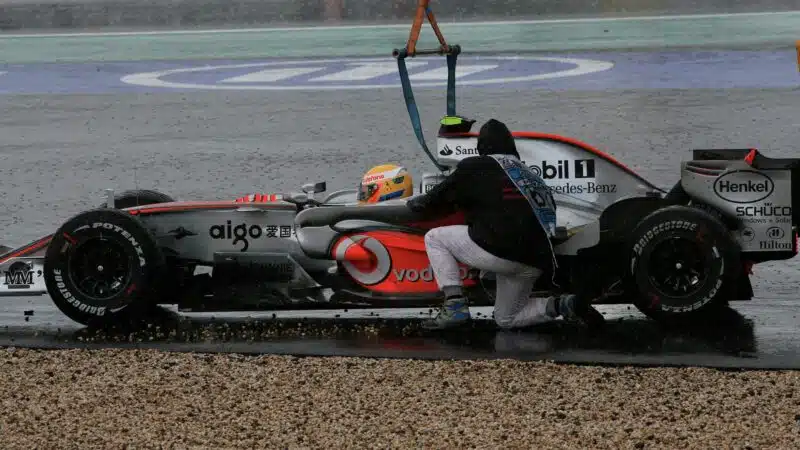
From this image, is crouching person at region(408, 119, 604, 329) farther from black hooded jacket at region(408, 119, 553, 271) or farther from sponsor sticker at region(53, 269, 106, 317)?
sponsor sticker at region(53, 269, 106, 317)

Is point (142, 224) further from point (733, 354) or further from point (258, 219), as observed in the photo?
point (733, 354)

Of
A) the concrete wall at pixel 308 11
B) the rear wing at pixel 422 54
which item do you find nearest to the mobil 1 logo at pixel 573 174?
the rear wing at pixel 422 54

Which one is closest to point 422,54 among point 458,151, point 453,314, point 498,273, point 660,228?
point 458,151

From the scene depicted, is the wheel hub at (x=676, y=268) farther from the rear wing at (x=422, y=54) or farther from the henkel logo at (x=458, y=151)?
the rear wing at (x=422, y=54)

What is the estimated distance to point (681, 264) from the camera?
322 inches

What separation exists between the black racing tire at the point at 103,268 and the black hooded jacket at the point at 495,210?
5.13 feet

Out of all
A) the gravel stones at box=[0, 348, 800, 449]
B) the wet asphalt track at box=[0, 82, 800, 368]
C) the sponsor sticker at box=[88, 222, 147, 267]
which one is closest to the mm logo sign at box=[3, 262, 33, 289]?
the wet asphalt track at box=[0, 82, 800, 368]

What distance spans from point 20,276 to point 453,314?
244 centimetres

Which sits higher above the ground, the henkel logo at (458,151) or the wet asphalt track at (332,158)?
the henkel logo at (458,151)

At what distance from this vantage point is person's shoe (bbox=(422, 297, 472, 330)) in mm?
8258

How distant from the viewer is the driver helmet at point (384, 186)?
344 inches

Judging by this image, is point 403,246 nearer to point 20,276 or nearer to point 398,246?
point 398,246

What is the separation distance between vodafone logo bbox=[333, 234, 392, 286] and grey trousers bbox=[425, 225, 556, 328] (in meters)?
0.27

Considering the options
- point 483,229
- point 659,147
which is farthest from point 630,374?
point 659,147
